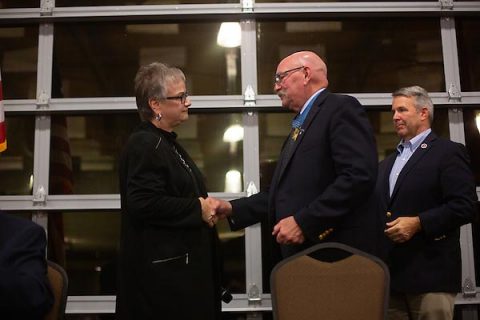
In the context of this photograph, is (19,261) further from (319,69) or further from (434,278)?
(434,278)

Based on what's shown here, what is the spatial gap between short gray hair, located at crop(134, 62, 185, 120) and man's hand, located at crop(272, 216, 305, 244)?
722 millimetres

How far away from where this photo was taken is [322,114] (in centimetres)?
206

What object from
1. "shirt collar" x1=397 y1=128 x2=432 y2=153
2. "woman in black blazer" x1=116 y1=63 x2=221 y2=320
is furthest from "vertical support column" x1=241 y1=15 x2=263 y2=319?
"shirt collar" x1=397 y1=128 x2=432 y2=153

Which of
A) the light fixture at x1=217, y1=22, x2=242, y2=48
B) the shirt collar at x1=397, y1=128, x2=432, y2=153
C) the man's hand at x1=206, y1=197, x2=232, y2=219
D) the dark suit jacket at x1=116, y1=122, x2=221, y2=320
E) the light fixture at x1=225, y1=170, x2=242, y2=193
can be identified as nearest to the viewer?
the dark suit jacket at x1=116, y1=122, x2=221, y2=320

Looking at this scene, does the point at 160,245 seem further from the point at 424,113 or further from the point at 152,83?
the point at 424,113

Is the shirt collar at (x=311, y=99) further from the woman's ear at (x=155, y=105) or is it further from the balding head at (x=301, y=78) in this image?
the woman's ear at (x=155, y=105)

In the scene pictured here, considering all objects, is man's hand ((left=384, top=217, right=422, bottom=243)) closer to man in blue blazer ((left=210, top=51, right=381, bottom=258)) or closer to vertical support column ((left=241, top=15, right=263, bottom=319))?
man in blue blazer ((left=210, top=51, right=381, bottom=258))

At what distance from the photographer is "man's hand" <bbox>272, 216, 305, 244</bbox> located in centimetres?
191

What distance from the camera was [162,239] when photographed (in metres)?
2.04

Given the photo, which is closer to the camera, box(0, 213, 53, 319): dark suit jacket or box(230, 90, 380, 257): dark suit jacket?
box(0, 213, 53, 319): dark suit jacket

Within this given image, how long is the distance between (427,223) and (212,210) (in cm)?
86

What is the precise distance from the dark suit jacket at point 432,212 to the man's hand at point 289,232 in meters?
0.52

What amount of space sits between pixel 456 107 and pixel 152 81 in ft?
5.68

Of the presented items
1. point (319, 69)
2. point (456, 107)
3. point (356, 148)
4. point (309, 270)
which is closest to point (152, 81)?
point (319, 69)
